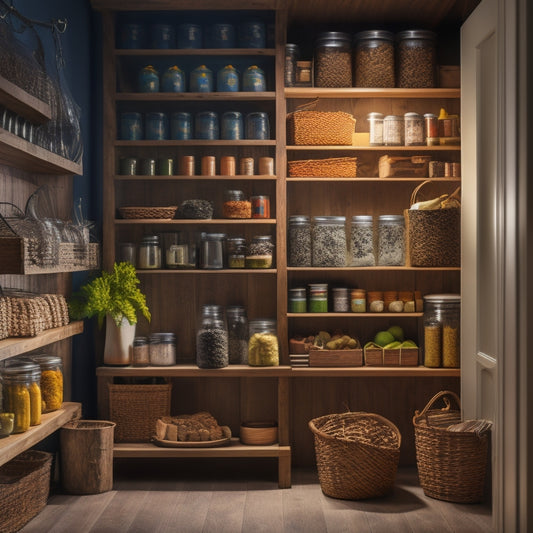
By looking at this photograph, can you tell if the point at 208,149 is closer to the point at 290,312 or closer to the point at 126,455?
the point at 290,312

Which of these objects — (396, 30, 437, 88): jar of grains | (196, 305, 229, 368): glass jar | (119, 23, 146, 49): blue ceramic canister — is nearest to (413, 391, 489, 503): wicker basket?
(196, 305, 229, 368): glass jar

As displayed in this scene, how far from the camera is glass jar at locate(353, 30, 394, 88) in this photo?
4383mm

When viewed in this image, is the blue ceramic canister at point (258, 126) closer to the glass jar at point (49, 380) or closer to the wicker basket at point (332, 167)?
the wicker basket at point (332, 167)

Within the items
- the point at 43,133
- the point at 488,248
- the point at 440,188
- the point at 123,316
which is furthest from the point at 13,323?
the point at 440,188

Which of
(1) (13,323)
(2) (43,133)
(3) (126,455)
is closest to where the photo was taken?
(1) (13,323)

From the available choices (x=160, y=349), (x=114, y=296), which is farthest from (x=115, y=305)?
(x=160, y=349)

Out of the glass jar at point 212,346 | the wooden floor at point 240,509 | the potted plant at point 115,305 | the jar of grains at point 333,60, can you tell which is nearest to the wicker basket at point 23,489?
the wooden floor at point 240,509

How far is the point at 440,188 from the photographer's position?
15.2ft

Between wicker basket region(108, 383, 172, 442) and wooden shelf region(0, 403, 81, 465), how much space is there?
0.51 meters

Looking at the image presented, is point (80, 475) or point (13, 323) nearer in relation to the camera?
point (13, 323)

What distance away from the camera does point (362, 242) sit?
4375mm

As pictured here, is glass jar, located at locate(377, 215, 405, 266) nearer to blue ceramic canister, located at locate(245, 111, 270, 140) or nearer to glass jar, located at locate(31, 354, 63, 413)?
blue ceramic canister, located at locate(245, 111, 270, 140)

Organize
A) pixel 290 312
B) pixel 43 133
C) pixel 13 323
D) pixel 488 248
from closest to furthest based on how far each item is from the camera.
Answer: pixel 13 323 → pixel 43 133 → pixel 488 248 → pixel 290 312

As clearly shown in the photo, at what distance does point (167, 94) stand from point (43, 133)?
1.15m
